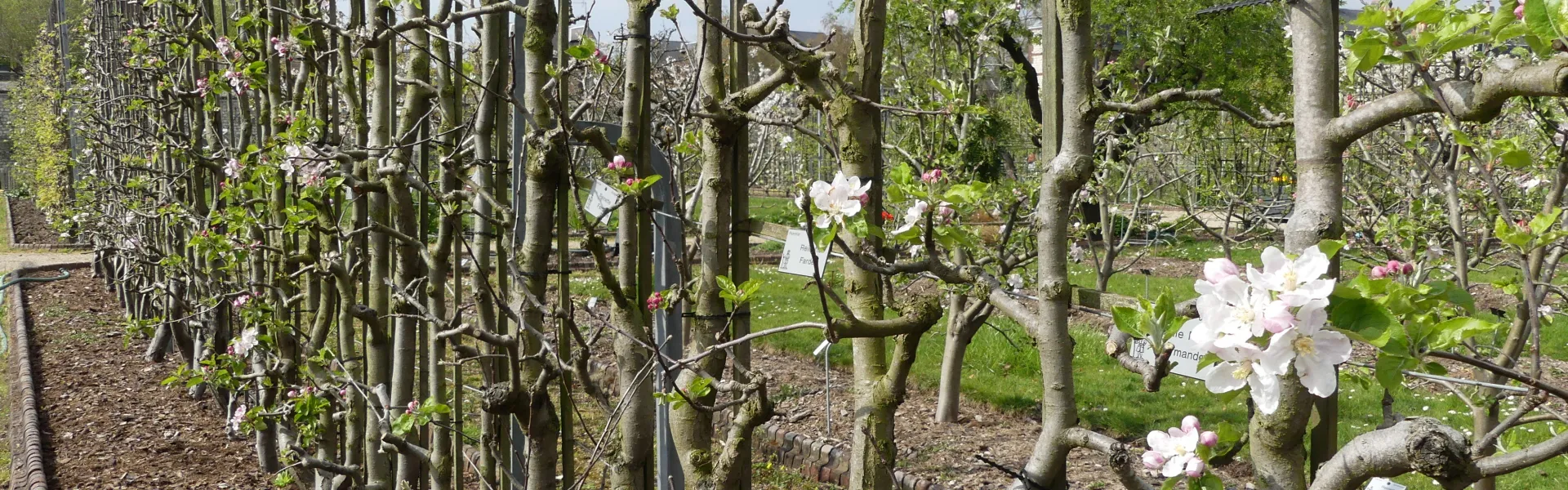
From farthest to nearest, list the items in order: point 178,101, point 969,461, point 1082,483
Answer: point 178,101 < point 969,461 < point 1082,483

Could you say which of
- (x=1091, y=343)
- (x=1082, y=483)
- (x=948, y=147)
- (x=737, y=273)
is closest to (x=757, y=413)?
(x=737, y=273)

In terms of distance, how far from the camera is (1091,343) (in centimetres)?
745

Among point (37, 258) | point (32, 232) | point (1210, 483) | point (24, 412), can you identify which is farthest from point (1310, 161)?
point (32, 232)

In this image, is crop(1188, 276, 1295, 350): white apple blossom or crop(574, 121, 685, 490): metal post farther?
crop(574, 121, 685, 490): metal post

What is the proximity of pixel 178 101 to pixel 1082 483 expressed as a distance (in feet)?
15.9

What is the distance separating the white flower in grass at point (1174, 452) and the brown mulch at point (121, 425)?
4425 millimetres

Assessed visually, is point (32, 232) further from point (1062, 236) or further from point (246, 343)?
point (1062, 236)

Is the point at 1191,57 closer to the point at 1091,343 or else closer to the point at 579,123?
the point at 1091,343

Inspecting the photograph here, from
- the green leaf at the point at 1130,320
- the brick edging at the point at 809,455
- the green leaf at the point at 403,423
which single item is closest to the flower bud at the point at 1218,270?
the green leaf at the point at 1130,320

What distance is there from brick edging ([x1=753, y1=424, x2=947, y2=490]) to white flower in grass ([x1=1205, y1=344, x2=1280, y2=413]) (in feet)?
12.1

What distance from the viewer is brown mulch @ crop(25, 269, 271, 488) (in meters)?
4.86

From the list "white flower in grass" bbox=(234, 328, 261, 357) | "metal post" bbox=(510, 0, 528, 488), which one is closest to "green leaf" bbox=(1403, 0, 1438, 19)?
"metal post" bbox=(510, 0, 528, 488)

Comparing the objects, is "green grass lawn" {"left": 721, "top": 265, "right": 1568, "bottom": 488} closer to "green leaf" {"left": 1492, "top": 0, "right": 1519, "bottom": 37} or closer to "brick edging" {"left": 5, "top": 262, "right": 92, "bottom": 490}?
"green leaf" {"left": 1492, "top": 0, "right": 1519, "bottom": 37}

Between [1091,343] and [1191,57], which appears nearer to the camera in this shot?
[1091,343]
